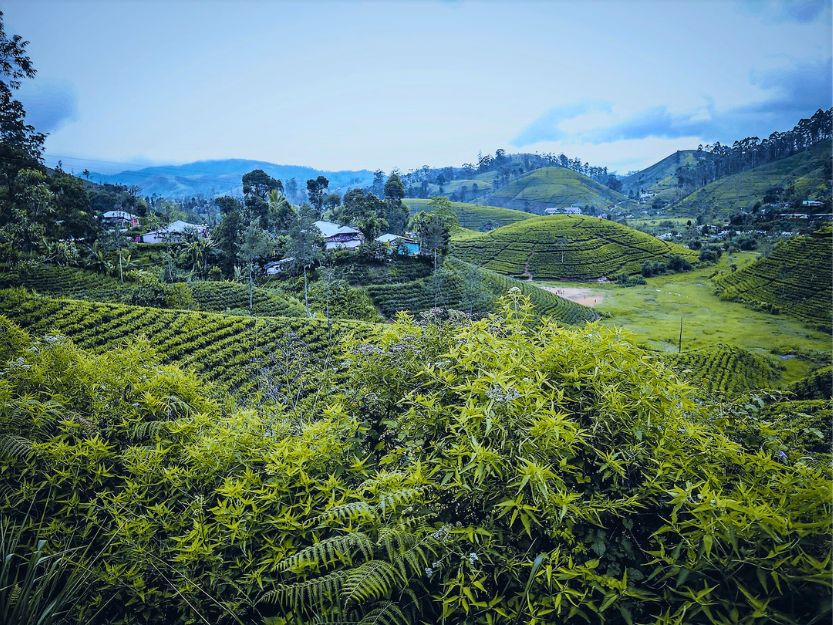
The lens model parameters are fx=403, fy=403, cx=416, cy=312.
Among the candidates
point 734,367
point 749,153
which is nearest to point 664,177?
point 749,153

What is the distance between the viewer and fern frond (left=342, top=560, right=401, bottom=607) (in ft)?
6.11

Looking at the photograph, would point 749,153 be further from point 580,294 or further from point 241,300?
point 241,300

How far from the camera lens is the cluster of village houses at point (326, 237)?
40094 mm

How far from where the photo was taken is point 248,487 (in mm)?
2605

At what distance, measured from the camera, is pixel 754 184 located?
295ft

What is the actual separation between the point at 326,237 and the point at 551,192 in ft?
299

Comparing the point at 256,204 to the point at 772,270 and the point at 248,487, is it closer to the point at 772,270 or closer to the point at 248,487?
the point at 248,487

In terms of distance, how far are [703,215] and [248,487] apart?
100667 mm

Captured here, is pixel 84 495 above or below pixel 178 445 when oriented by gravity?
below

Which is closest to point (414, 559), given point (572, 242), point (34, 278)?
point (34, 278)

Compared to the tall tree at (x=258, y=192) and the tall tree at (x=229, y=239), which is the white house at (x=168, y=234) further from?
the tall tree at (x=229, y=239)

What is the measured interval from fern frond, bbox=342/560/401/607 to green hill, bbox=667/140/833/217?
99.6 m

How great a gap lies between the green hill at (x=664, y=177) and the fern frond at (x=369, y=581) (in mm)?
132464

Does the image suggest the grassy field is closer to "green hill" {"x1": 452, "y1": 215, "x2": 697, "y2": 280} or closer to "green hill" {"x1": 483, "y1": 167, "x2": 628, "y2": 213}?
"green hill" {"x1": 452, "y1": 215, "x2": 697, "y2": 280}
